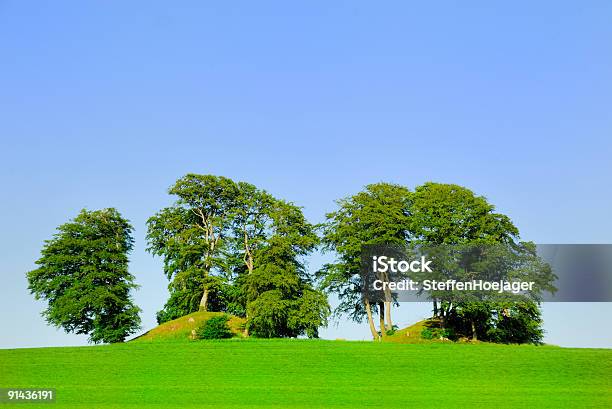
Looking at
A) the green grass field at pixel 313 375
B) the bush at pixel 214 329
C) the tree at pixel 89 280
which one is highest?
the tree at pixel 89 280

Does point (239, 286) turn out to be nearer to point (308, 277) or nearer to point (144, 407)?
point (308, 277)

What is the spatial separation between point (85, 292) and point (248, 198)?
16.8 m

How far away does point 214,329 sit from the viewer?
65.0m

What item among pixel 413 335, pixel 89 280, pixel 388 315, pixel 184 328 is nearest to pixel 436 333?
pixel 413 335

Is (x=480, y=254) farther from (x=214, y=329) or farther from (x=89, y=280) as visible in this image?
(x=89, y=280)

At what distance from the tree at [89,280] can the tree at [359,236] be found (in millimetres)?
18103

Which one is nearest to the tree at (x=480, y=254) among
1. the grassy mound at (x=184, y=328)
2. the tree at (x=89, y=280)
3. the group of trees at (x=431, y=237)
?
the group of trees at (x=431, y=237)

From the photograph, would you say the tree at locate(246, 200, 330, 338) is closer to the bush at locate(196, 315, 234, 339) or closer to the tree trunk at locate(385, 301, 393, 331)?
the bush at locate(196, 315, 234, 339)

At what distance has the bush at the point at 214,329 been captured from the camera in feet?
213

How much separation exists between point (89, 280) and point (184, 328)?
985 centimetres

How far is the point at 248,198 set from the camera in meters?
73.6

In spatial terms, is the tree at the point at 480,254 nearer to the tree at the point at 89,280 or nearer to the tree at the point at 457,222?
the tree at the point at 457,222

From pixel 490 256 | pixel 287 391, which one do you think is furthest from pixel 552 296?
pixel 287 391

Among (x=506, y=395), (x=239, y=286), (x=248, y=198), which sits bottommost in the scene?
(x=506, y=395)
